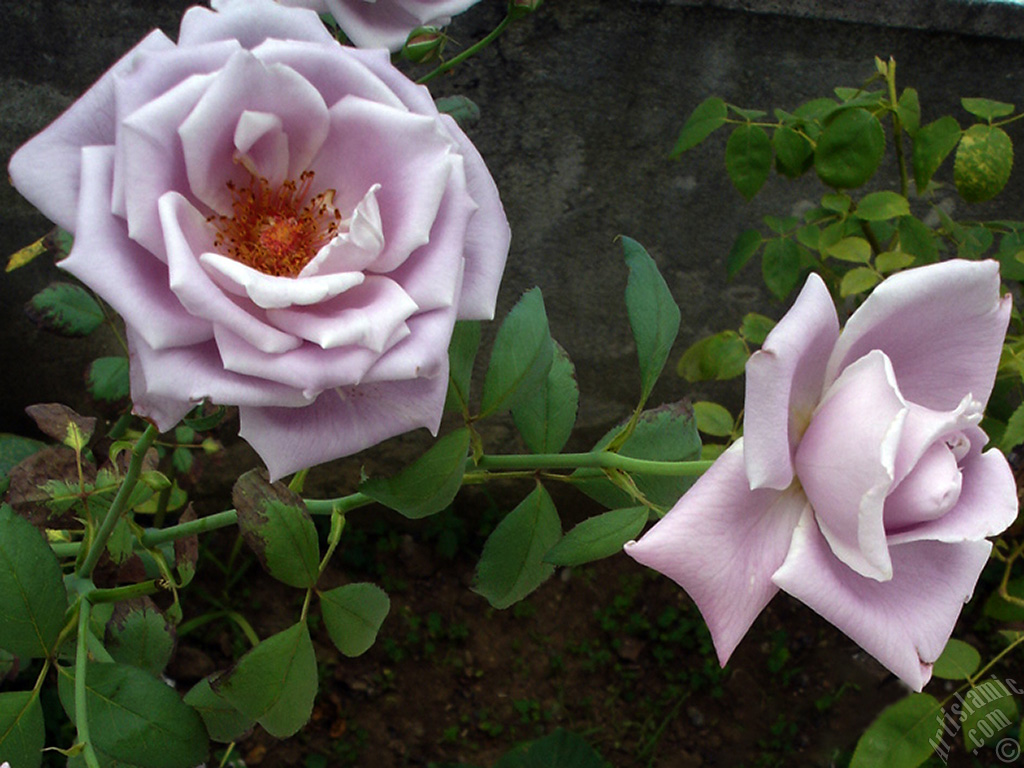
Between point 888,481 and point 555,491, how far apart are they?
59.3 inches

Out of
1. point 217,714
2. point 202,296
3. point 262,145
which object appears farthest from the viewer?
point 217,714

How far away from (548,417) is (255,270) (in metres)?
0.34

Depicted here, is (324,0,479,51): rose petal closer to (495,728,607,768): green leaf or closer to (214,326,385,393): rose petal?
(214,326,385,393): rose petal

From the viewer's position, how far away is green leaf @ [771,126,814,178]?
3.88 ft

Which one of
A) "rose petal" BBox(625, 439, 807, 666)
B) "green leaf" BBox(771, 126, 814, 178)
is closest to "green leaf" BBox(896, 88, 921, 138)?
"green leaf" BBox(771, 126, 814, 178)

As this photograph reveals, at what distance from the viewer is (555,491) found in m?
1.95

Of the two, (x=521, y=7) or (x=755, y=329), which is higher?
(x=521, y=7)

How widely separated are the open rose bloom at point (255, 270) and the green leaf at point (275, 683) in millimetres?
230

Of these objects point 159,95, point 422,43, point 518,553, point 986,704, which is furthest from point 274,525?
point 986,704

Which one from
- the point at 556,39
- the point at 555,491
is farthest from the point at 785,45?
the point at 555,491

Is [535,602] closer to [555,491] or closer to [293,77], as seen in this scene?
[555,491]

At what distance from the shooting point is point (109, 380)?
96 cm

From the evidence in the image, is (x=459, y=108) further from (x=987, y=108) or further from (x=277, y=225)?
(x=987, y=108)

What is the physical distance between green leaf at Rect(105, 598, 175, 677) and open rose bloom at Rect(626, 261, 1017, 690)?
55cm
